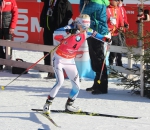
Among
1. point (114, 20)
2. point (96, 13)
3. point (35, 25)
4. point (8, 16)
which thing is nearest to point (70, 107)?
point (96, 13)

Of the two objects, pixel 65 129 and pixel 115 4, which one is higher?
pixel 115 4

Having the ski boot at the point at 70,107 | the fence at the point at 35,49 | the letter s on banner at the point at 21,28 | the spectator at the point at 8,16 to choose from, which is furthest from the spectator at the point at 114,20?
the letter s on banner at the point at 21,28

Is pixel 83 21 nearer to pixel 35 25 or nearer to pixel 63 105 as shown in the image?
pixel 63 105

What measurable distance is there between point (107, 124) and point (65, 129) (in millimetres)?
692

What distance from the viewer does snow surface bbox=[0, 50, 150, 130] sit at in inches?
323

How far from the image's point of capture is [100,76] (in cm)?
1021

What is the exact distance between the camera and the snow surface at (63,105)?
323 inches

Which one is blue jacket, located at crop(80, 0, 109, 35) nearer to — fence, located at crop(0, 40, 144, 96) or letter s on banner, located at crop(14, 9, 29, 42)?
fence, located at crop(0, 40, 144, 96)

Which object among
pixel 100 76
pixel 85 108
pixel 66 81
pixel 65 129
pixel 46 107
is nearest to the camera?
pixel 65 129

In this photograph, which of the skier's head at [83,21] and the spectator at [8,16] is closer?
the skier's head at [83,21]

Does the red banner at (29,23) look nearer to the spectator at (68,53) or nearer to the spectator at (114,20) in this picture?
the spectator at (114,20)

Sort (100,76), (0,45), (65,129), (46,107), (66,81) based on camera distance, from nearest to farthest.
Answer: (65,129) < (46,107) < (100,76) < (66,81) < (0,45)

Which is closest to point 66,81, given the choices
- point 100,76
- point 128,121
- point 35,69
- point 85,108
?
Result: point 35,69

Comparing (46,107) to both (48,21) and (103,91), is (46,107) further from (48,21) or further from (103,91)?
(48,21)
